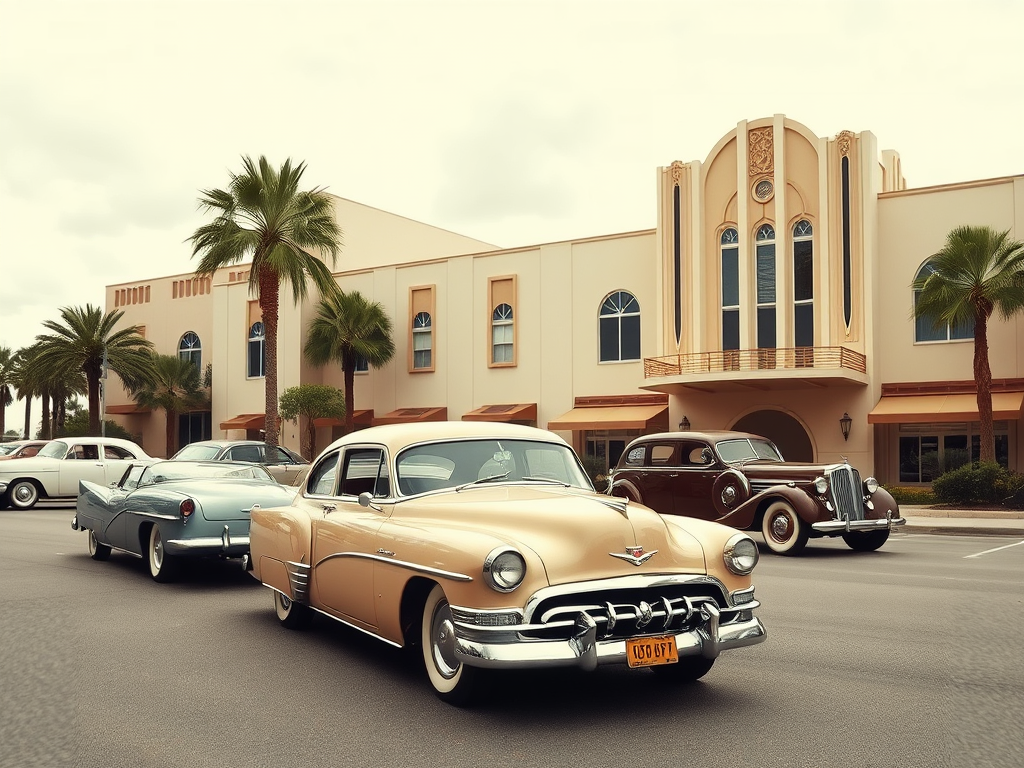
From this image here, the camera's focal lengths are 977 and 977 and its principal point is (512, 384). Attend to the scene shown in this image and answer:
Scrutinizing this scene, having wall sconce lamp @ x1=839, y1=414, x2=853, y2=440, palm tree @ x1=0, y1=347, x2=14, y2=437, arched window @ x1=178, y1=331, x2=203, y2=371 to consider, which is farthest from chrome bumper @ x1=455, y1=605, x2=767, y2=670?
palm tree @ x1=0, y1=347, x2=14, y2=437

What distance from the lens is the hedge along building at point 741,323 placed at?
96.8 ft

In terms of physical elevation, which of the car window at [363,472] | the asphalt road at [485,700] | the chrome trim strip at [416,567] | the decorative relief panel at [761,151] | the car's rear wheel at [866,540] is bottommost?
the car's rear wheel at [866,540]

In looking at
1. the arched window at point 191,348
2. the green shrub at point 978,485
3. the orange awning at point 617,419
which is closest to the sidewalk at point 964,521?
the green shrub at point 978,485

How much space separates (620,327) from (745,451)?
20.1m

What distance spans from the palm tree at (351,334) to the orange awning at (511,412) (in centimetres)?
505

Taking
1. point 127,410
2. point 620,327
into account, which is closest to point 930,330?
point 620,327

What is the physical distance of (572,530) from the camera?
5391 mm

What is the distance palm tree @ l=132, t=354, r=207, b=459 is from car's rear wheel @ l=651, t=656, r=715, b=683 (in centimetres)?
4411

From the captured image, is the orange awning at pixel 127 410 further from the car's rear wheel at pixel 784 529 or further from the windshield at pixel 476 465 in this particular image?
the windshield at pixel 476 465

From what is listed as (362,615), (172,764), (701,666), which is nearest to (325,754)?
(172,764)

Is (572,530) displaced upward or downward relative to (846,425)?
downward

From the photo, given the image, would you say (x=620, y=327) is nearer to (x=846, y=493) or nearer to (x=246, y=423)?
(x=246, y=423)

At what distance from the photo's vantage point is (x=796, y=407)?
31219 millimetres

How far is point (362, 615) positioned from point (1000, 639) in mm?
4865
